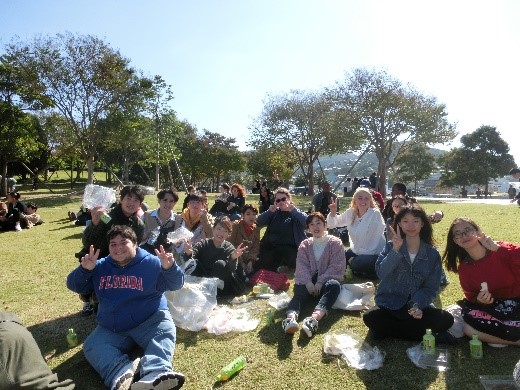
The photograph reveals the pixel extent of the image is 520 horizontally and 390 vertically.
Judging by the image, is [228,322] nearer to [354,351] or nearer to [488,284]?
[354,351]

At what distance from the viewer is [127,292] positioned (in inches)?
155

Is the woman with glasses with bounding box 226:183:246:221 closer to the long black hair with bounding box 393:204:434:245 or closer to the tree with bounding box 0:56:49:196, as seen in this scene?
the long black hair with bounding box 393:204:434:245

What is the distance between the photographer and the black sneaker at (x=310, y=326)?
4.27 metres

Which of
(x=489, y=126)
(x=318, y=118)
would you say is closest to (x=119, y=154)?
(x=318, y=118)

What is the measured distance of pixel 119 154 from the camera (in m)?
41.2

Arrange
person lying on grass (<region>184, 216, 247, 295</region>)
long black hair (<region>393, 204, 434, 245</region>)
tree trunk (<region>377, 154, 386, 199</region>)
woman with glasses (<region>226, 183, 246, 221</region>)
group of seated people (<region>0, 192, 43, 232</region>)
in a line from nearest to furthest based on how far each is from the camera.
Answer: long black hair (<region>393, 204, 434, 245</region>)
person lying on grass (<region>184, 216, 247, 295</region>)
woman with glasses (<region>226, 183, 246, 221</region>)
group of seated people (<region>0, 192, 43, 232</region>)
tree trunk (<region>377, 154, 386, 199</region>)

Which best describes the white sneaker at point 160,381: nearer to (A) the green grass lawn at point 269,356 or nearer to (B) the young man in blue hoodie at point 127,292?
(A) the green grass lawn at point 269,356

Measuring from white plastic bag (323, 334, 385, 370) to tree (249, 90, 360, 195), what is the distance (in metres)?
26.0

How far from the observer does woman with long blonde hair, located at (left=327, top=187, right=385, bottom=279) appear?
21.3 feet

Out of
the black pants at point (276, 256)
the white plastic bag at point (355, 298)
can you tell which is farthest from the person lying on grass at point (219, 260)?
the white plastic bag at point (355, 298)

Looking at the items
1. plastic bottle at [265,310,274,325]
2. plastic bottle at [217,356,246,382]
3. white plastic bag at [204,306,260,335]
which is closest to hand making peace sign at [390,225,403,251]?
plastic bottle at [265,310,274,325]

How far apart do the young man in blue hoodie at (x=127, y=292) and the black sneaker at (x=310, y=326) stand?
4.52ft

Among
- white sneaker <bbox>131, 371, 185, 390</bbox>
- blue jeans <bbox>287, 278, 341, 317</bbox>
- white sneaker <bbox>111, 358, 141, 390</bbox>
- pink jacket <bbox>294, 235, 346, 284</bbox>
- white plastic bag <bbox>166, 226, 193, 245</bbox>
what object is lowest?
white sneaker <bbox>111, 358, 141, 390</bbox>

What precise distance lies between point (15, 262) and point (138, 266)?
623 centimetres
